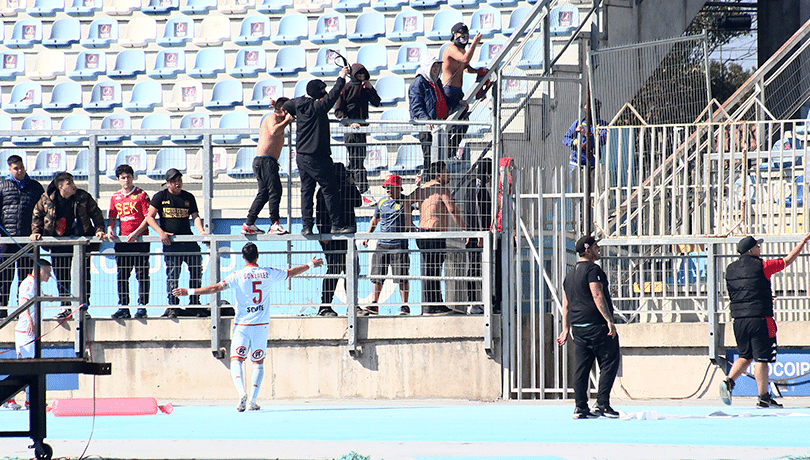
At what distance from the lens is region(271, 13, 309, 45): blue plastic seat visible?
708 inches

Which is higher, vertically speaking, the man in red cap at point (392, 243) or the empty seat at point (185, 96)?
the empty seat at point (185, 96)

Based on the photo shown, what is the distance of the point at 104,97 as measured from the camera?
18.0 m

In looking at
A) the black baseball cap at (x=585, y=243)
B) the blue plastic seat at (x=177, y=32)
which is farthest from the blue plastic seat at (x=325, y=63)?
the black baseball cap at (x=585, y=243)

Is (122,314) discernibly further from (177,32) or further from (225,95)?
(177,32)

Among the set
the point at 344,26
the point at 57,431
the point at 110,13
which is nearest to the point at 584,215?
the point at 57,431

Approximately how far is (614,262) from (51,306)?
6.64 m

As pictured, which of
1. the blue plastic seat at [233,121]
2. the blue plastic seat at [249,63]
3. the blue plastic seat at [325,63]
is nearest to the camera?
the blue plastic seat at [233,121]

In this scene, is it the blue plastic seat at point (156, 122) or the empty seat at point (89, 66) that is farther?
the empty seat at point (89, 66)

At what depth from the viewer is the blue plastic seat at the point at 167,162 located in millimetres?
13000

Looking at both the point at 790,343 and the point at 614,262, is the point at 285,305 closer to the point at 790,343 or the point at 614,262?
the point at 614,262

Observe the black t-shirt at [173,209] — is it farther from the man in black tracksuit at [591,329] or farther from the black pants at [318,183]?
the man in black tracksuit at [591,329]

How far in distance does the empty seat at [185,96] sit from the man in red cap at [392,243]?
723 cm

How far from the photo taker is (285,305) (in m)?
11.2

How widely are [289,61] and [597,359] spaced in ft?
33.6
